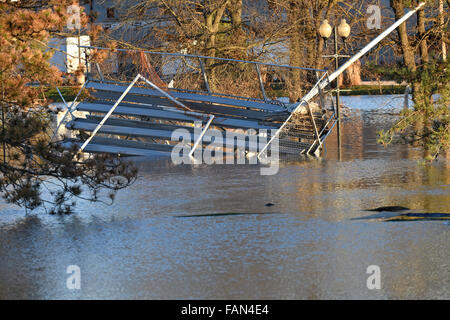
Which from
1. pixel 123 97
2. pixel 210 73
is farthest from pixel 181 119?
pixel 210 73

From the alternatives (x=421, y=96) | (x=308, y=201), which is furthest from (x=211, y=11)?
(x=308, y=201)

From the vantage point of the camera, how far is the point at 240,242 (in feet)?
31.9

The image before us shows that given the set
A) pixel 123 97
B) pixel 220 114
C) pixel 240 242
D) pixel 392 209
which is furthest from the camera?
pixel 220 114

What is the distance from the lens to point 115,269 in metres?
8.51

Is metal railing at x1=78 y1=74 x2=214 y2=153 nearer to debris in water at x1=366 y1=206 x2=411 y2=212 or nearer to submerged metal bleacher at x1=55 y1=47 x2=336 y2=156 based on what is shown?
submerged metal bleacher at x1=55 y1=47 x2=336 y2=156

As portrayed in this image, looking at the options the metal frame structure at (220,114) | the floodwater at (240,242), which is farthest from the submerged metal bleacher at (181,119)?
the floodwater at (240,242)

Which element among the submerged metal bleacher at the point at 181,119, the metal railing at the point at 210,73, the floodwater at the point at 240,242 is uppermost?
the metal railing at the point at 210,73

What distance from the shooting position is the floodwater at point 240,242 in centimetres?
776

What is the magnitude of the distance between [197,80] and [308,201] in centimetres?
1526

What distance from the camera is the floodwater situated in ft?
25.5

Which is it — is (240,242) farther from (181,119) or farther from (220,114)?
(220,114)

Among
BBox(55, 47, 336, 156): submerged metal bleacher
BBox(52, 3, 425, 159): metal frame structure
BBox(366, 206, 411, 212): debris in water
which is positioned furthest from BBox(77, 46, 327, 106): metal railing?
BBox(366, 206, 411, 212): debris in water

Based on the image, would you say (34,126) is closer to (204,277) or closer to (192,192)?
(192,192)

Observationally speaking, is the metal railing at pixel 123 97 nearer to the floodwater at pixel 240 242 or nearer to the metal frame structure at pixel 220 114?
the metal frame structure at pixel 220 114
